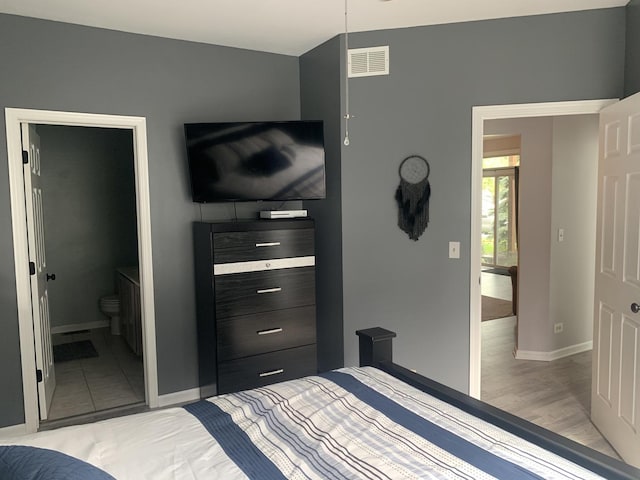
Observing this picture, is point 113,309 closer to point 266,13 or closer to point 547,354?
point 266,13

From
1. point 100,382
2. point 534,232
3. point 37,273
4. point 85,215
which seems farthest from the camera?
point 85,215

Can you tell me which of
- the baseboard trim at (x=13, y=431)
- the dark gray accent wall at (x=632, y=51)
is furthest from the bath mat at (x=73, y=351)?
the dark gray accent wall at (x=632, y=51)

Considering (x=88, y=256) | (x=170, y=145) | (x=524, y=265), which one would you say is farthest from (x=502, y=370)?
(x=88, y=256)

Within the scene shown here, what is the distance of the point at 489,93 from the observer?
10.9 ft

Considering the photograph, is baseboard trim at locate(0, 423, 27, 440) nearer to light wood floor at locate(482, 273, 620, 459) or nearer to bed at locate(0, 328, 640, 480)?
bed at locate(0, 328, 640, 480)

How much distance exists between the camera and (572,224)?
14.8 ft

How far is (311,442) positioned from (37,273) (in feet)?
8.72

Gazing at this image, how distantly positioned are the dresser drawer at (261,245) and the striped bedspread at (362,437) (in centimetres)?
144

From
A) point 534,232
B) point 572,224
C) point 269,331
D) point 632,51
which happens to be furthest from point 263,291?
point 572,224

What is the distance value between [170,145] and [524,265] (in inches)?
128

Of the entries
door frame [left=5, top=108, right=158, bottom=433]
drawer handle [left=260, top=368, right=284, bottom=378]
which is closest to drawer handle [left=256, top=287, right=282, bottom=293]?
drawer handle [left=260, top=368, right=284, bottom=378]

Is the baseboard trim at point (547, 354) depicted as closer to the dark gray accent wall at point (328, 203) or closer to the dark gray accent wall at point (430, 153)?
the dark gray accent wall at point (430, 153)

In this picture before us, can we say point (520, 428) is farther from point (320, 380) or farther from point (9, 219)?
point (9, 219)

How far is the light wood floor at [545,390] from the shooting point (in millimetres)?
3199
